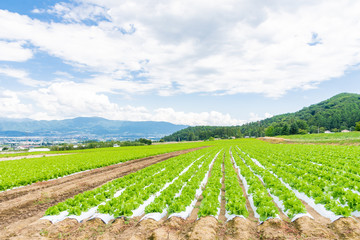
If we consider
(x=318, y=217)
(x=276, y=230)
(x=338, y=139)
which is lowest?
(x=318, y=217)

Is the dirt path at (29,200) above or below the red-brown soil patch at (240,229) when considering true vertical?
below

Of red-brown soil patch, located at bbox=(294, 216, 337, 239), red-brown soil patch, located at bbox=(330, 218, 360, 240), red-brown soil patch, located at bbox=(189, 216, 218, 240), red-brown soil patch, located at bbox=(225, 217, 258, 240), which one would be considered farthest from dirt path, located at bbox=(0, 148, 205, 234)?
red-brown soil patch, located at bbox=(330, 218, 360, 240)

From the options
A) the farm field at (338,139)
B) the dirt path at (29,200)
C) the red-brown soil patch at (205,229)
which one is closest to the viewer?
the red-brown soil patch at (205,229)

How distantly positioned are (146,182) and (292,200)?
9.67 m

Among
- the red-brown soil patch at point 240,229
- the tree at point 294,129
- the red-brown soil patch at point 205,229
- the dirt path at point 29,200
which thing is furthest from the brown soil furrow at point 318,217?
the tree at point 294,129

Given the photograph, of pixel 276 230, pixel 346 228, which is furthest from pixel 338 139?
pixel 276 230

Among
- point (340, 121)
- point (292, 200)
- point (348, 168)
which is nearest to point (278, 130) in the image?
point (340, 121)

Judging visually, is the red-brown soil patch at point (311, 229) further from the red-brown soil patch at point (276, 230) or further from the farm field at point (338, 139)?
the farm field at point (338, 139)

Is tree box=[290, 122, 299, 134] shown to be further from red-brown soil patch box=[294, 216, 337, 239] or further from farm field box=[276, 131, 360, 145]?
red-brown soil patch box=[294, 216, 337, 239]

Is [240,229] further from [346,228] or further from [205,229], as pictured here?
[346,228]

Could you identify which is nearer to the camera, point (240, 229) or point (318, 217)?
point (240, 229)

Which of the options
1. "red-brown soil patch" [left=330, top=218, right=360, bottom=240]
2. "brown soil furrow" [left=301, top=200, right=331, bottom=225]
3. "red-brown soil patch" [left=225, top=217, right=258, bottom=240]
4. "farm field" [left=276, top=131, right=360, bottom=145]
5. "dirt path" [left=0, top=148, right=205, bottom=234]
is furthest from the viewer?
"farm field" [left=276, top=131, right=360, bottom=145]

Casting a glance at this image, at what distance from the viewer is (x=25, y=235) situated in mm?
7500

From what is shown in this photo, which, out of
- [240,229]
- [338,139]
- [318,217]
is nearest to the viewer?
[240,229]
